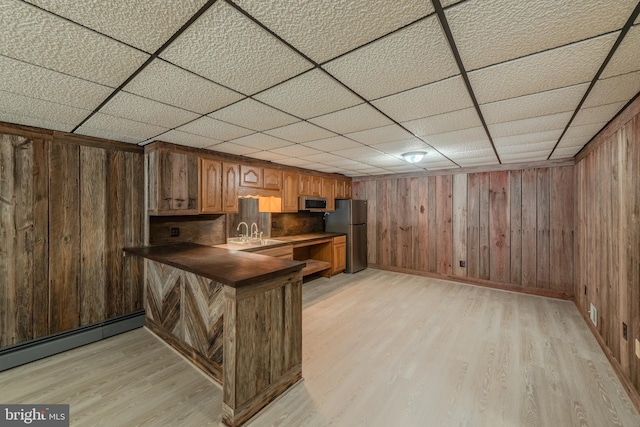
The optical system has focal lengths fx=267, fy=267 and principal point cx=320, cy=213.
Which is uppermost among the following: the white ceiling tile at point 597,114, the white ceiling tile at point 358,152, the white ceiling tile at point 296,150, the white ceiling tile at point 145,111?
the white ceiling tile at point 296,150

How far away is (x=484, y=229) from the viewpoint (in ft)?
16.1

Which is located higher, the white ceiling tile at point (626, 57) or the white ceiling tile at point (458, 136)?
the white ceiling tile at point (458, 136)

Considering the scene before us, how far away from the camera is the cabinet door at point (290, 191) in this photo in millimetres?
4711

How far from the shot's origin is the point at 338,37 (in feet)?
3.88

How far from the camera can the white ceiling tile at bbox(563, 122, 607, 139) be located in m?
2.51

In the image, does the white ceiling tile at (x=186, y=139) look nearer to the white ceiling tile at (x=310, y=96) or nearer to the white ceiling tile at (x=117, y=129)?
the white ceiling tile at (x=117, y=129)

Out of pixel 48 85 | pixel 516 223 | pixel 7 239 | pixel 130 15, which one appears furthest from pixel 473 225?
pixel 7 239

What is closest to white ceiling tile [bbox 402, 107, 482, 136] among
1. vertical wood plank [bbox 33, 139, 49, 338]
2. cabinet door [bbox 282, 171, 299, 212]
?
cabinet door [bbox 282, 171, 299, 212]

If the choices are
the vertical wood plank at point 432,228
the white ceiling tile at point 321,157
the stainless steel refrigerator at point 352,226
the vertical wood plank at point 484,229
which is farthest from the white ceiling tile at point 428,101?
the stainless steel refrigerator at point 352,226

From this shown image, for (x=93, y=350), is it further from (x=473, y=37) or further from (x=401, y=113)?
(x=473, y=37)

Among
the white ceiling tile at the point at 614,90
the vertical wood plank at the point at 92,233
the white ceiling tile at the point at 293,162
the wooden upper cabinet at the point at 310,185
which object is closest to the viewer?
the white ceiling tile at the point at 614,90

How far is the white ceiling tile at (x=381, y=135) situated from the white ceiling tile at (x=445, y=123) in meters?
0.11

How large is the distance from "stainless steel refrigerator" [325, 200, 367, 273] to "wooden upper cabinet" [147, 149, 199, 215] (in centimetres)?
324

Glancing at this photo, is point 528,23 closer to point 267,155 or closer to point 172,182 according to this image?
point 267,155
